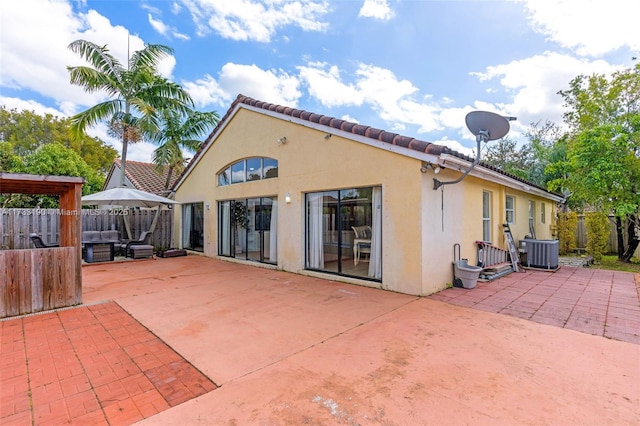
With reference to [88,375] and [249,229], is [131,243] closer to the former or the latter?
[249,229]

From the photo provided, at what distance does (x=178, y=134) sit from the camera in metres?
16.6

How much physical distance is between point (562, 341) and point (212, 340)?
502 cm

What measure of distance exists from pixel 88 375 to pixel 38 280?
11.7 ft

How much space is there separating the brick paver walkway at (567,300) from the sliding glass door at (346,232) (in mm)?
1896

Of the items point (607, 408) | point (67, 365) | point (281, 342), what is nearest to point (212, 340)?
point (281, 342)

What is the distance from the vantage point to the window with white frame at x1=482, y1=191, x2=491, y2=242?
943 centimetres

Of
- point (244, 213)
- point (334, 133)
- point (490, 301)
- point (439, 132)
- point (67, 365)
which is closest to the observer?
point (67, 365)

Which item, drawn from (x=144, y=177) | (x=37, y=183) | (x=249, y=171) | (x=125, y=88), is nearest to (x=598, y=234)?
(x=249, y=171)

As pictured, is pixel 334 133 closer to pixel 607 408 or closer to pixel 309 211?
pixel 309 211

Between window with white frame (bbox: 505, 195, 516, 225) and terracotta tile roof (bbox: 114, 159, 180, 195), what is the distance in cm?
1751

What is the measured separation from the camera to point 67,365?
3.60 metres

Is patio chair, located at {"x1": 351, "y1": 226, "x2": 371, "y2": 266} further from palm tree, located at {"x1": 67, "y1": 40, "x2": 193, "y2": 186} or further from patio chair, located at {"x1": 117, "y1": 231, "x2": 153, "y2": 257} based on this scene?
palm tree, located at {"x1": 67, "y1": 40, "x2": 193, "y2": 186}

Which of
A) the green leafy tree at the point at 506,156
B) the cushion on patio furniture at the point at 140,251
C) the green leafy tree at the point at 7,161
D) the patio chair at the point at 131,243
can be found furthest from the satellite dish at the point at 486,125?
the green leafy tree at the point at 7,161

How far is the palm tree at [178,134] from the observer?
52.6 ft
